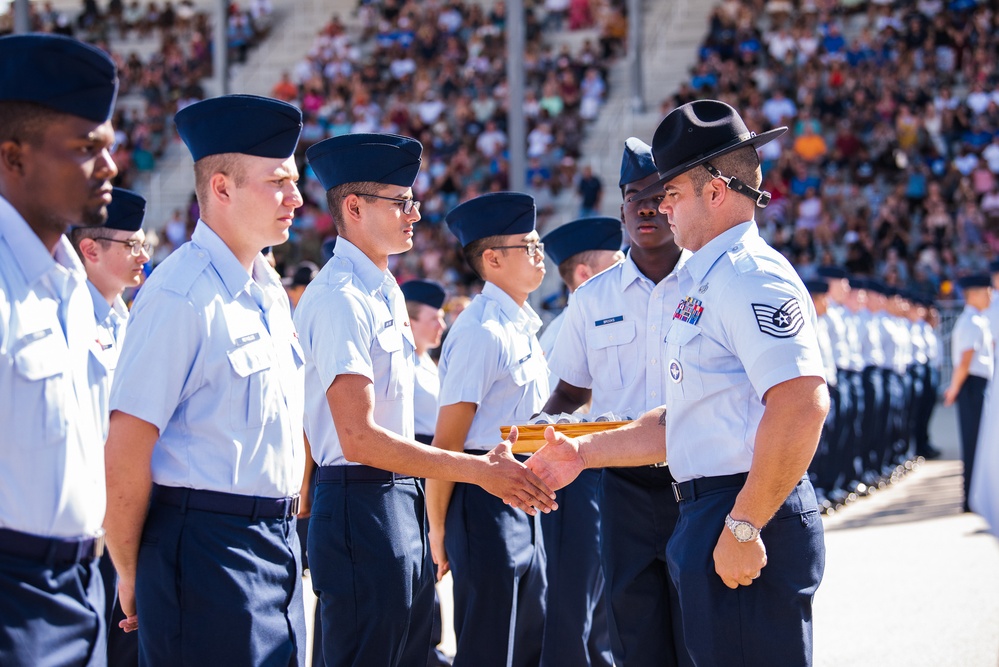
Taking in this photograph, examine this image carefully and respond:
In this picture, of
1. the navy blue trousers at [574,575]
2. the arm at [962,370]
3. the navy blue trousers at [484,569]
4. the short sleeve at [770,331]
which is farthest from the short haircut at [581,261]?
the arm at [962,370]

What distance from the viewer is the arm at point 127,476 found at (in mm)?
2930

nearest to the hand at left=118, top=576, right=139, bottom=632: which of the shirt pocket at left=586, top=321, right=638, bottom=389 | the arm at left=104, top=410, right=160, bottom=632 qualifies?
the arm at left=104, top=410, right=160, bottom=632

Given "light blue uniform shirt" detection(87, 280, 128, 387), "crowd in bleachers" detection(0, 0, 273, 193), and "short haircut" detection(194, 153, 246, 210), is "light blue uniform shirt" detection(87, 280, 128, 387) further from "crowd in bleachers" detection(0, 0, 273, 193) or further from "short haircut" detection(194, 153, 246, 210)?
"crowd in bleachers" detection(0, 0, 273, 193)

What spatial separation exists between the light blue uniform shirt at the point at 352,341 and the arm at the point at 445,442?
56 cm

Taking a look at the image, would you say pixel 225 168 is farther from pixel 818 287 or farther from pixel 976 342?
pixel 976 342

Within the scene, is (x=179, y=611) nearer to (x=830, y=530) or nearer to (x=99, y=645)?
(x=99, y=645)

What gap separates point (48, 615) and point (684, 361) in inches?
71.8

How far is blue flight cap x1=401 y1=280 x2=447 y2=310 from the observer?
677 centimetres

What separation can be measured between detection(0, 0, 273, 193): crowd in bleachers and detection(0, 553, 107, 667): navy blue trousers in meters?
Answer: 22.4

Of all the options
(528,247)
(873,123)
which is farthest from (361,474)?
(873,123)

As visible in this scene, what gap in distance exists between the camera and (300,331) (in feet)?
12.6

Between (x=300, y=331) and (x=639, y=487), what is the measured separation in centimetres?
138

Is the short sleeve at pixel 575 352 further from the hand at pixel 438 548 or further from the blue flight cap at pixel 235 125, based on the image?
the blue flight cap at pixel 235 125

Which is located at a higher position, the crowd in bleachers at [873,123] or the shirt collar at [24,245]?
the crowd in bleachers at [873,123]
